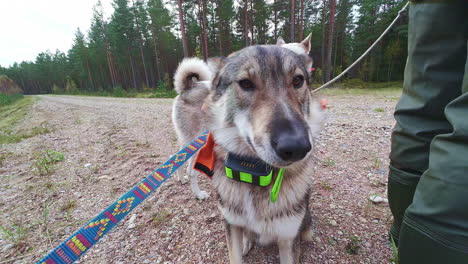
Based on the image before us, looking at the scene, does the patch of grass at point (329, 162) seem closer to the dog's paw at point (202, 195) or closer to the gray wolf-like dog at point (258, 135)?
the gray wolf-like dog at point (258, 135)

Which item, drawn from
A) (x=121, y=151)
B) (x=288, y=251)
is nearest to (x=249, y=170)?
(x=288, y=251)

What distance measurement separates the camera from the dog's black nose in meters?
1.21

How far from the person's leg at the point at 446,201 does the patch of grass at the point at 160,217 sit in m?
2.31

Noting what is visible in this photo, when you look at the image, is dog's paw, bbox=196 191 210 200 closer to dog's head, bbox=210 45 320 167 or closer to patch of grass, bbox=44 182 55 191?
dog's head, bbox=210 45 320 167

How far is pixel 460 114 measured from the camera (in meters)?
0.90

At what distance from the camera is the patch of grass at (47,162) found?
3.63 m

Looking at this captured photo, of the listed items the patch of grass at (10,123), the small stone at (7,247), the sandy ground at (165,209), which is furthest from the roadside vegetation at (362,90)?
the patch of grass at (10,123)

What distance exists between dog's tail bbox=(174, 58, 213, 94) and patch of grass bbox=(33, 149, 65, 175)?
111 inches

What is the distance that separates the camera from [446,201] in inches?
35.3

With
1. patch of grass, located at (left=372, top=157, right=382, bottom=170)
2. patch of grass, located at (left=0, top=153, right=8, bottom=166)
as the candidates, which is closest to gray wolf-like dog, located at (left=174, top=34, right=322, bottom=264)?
patch of grass, located at (left=372, top=157, right=382, bottom=170)

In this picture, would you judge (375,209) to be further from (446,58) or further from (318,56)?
(318,56)

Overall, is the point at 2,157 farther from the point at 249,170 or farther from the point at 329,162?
the point at 329,162

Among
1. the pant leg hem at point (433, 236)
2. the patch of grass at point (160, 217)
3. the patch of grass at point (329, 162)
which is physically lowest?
the patch of grass at point (160, 217)

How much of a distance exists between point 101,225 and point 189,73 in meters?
2.57
